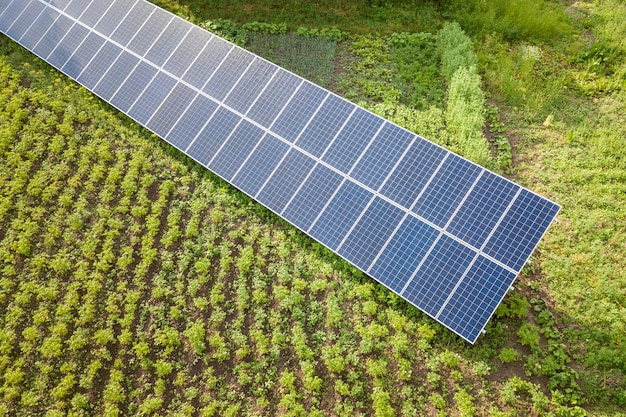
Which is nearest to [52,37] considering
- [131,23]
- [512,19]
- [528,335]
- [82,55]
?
[82,55]

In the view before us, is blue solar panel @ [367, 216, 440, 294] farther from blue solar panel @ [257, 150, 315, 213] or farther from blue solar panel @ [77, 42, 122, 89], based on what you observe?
blue solar panel @ [77, 42, 122, 89]

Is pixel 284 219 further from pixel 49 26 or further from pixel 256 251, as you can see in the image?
pixel 49 26

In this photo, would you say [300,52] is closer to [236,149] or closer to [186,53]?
[186,53]

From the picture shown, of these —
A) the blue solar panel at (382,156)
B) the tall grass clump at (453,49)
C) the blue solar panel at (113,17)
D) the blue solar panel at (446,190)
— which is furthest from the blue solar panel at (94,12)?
the blue solar panel at (446,190)

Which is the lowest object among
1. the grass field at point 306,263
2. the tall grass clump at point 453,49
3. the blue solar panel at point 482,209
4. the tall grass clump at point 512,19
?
the grass field at point 306,263

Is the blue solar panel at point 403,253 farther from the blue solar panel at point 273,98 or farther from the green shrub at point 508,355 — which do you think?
the blue solar panel at point 273,98

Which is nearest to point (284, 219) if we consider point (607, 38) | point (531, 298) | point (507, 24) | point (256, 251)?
point (256, 251)

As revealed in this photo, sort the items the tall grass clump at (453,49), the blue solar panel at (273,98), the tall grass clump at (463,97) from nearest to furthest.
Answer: the blue solar panel at (273,98) → the tall grass clump at (463,97) → the tall grass clump at (453,49)
